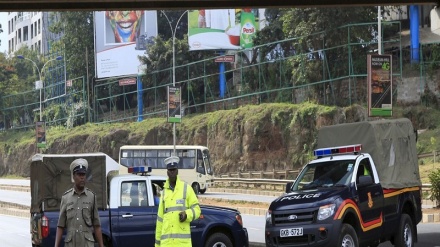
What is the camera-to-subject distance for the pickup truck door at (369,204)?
45.6 ft

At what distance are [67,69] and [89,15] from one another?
603cm

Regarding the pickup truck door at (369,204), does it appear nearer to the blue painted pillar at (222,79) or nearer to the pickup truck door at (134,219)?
the pickup truck door at (134,219)

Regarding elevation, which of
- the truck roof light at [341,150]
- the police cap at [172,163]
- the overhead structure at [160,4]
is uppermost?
the overhead structure at [160,4]

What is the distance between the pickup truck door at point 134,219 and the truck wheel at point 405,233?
4.47 m

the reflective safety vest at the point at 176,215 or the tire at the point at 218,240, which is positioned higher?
the reflective safety vest at the point at 176,215

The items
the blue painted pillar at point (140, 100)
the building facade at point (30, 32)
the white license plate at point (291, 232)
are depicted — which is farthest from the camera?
the building facade at point (30, 32)

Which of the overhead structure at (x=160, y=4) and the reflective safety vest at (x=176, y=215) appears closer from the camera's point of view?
the reflective safety vest at (x=176, y=215)

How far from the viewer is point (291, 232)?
13.6 metres

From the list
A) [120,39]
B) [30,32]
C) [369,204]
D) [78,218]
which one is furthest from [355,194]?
[30,32]

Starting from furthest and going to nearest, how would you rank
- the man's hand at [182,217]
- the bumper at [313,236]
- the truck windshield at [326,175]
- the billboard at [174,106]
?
the billboard at [174,106] < the truck windshield at [326,175] < the bumper at [313,236] < the man's hand at [182,217]

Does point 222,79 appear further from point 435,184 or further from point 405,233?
point 405,233

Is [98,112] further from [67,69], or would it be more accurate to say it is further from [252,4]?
[252,4]

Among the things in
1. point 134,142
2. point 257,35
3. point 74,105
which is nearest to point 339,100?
point 257,35

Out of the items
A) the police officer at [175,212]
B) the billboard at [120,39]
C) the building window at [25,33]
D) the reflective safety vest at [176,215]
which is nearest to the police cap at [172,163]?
the police officer at [175,212]
